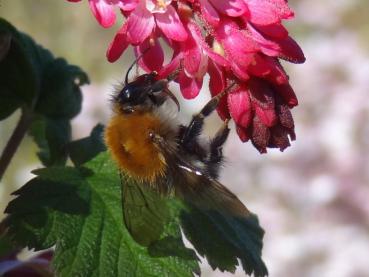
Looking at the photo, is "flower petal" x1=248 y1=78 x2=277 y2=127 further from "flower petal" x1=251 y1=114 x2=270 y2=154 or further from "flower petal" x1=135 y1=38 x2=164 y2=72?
"flower petal" x1=135 y1=38 x2=164 y2=72

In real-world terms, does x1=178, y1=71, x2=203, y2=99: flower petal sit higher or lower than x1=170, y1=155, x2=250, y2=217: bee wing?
higher

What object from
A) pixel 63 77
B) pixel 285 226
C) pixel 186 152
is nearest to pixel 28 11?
pixel 285 226

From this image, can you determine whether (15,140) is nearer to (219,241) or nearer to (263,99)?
(219,241)

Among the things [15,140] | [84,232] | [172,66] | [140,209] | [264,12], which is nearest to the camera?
[264,12]

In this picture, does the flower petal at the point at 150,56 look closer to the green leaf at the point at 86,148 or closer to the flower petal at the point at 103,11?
the flower petal at the point at 103,11

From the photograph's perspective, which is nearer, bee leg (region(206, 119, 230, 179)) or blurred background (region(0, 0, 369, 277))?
bee leg (region(206, 119, 230, 179))

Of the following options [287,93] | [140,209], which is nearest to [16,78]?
[140,209]

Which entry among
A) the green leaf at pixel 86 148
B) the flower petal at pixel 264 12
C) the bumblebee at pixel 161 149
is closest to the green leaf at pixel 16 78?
the green leaf at pixel 86 148

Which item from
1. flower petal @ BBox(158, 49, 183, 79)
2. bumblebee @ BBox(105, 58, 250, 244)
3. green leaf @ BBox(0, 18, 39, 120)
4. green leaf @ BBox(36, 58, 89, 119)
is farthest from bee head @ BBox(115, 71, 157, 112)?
green leaf @ BBox(36, 58, 89, 119)
